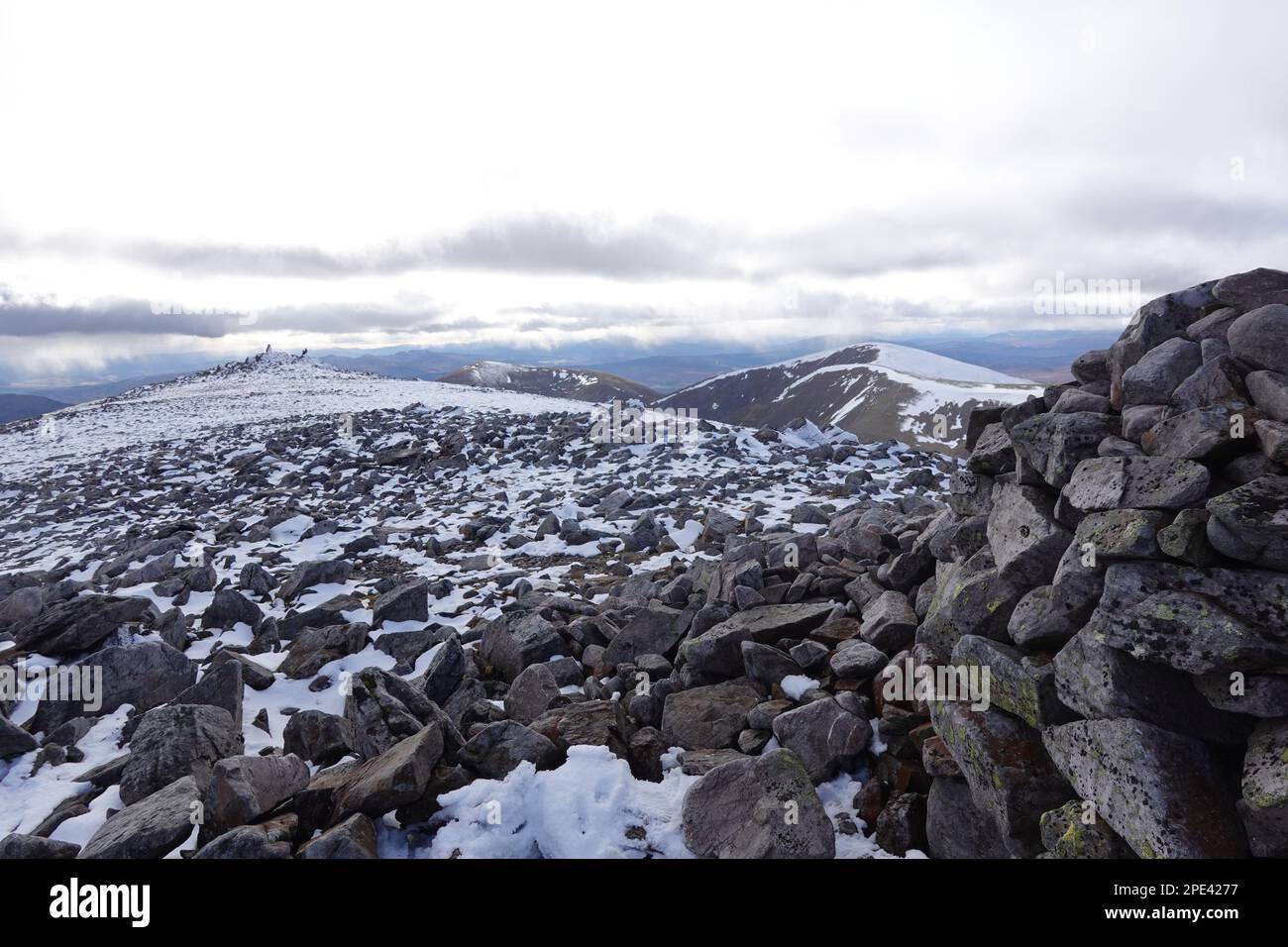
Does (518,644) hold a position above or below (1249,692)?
below

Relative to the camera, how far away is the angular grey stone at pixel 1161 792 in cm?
421

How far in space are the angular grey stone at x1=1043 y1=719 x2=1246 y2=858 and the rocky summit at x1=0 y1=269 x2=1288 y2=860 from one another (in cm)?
2

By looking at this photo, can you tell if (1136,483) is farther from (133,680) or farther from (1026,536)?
(133,680)

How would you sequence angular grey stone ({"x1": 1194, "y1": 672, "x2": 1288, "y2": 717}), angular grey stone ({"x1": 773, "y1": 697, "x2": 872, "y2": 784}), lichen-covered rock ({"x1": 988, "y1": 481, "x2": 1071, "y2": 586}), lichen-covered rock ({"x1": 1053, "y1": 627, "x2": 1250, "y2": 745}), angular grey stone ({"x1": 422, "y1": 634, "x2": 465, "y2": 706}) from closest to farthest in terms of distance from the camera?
angular grey stone ({"x1": 1194, "y1": 672, "x2": 1288, "y2": 717}) → lichen-covered rock ({"x1": 1053, "y1": 627, "x2": 1250, "y2": 745}) → lichen-covered rock ({"x1": 988, "y1": 481, "x2": 1071, "y2": 586}) → angular grey stone ({"x1": 773, "y1": 697, "x2": 872, "y2": 784}) → angular grey stone ({"x1": 422, "y1": 634, "x2": 465, "y2": 706})

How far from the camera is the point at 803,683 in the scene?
770 cm

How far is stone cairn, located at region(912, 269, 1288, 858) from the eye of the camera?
4297 millimetres

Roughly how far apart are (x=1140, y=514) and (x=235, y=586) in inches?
672

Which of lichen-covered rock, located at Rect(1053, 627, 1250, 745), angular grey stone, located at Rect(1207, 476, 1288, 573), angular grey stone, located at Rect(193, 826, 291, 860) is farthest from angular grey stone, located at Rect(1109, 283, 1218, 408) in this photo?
angular grey stone, located at Rect(193, 826, 291, 860)

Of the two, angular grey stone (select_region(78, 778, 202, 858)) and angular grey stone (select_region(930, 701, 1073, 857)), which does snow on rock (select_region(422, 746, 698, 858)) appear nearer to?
angular grey stone (select_region(78, 778, 202, 858))

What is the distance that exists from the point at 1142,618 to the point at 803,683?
151 inches

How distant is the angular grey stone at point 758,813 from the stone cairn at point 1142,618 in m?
1.21

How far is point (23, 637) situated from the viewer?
402 inches

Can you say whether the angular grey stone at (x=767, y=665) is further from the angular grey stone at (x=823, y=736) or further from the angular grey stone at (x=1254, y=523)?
the angular grey stone at (x=1254, y=523)

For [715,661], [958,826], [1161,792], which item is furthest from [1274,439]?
[715,661]
